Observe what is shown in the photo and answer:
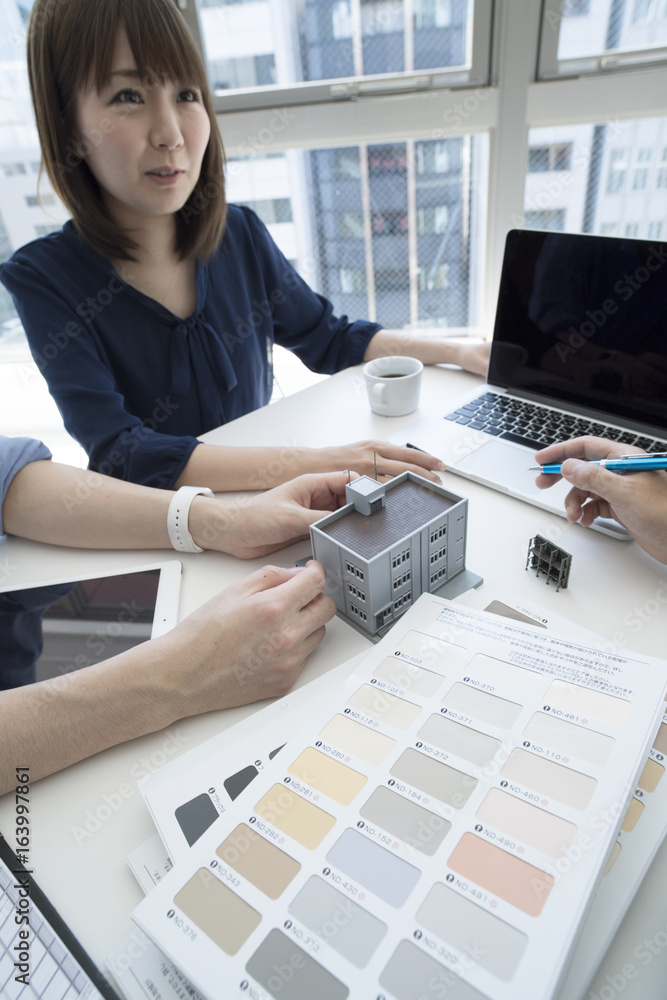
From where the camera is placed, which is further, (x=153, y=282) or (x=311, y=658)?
(x=153, y=282)

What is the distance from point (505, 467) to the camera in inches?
32.1

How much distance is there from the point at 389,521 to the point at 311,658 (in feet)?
0.52

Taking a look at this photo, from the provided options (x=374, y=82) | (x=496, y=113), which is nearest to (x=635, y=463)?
(x=496, y=113)

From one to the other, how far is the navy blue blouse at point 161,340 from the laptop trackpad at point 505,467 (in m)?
0.43

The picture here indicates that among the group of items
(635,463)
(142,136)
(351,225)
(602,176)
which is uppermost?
(142,136)

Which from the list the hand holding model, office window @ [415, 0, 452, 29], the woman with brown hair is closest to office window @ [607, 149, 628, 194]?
office window @ [415, 0, 452, 29]

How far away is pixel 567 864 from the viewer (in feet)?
1.16

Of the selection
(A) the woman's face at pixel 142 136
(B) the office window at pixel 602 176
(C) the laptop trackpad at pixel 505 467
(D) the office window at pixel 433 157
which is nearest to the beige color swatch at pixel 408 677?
(C) the laptop trackpad at pixel 505 467

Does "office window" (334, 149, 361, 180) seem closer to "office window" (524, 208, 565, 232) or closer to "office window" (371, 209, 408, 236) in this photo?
"office window" (371, 209, 408, 236)

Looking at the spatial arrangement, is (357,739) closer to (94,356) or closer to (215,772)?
(215,772)

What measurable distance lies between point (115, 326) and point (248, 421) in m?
0.30

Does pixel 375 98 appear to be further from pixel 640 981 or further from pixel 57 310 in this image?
pixel 640 981

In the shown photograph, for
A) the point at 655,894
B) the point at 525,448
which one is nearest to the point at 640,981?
the point at 655,894

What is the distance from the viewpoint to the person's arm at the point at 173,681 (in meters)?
0.49
